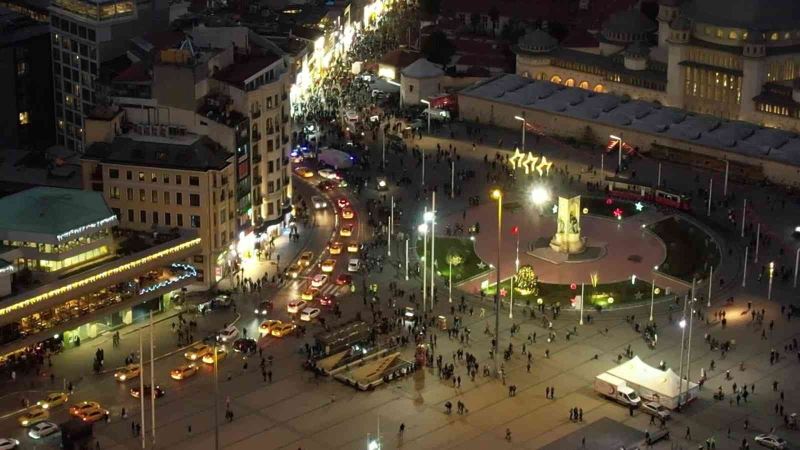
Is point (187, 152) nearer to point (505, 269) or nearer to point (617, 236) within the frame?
point (505, 269)

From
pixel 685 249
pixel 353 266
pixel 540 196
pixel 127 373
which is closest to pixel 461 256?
pixel 353 266

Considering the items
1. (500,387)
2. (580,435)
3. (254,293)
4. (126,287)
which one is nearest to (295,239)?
(254,293)

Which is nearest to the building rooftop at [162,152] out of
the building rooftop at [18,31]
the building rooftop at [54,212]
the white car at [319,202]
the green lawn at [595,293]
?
the building rooftop at [54,212]

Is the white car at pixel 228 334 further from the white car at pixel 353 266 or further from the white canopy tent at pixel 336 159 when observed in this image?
the white canopy tent at pixel 336 159

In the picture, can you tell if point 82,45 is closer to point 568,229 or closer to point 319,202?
point 319,202

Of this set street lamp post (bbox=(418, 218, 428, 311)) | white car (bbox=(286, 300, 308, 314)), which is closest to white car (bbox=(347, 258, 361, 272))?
street lamp post (bbox=(418, 218, 428, 311))
